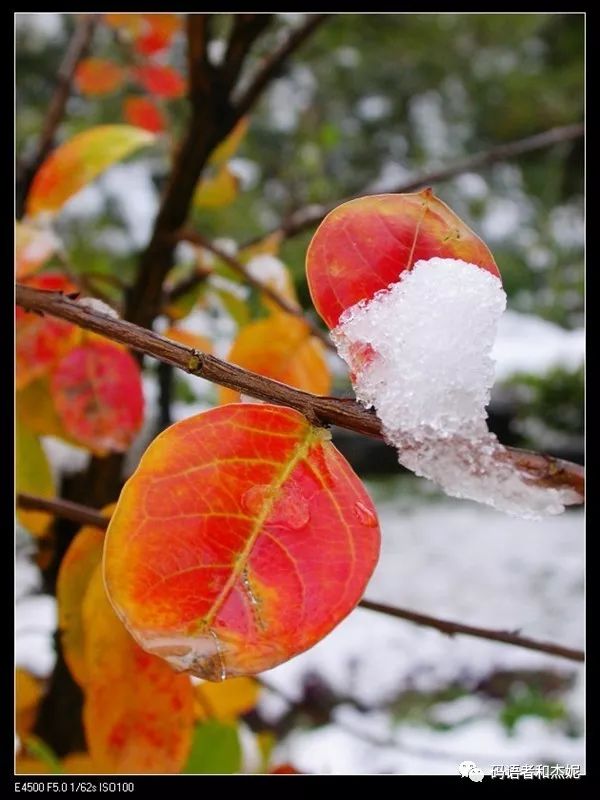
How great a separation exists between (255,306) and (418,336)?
41 centimetres

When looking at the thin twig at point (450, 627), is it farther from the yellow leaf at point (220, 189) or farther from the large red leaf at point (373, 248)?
the yellow leaf at point (220, 189)

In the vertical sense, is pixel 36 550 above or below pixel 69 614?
above

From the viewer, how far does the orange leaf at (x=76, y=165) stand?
1.20 feet

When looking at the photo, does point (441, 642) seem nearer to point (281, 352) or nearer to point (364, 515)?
point (281, 352)

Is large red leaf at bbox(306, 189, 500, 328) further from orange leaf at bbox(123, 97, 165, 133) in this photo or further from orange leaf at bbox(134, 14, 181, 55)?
orange leaf at bbox(123, 97, 165, 133)

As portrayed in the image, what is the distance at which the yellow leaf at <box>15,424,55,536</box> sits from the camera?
363 mm

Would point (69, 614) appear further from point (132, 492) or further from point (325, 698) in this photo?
point (325, 698)

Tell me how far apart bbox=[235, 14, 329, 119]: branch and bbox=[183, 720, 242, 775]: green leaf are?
→ 0.33 meters

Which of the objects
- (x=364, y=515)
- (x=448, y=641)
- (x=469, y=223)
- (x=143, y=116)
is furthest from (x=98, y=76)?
(x=448, y=641)

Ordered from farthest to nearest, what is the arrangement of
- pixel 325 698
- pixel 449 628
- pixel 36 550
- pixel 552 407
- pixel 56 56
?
pixel 552 407, pixel 56 56, pixel 325 698, pixel 36 550, pixel 449 628

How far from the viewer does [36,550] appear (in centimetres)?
51

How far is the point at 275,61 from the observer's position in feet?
1.33

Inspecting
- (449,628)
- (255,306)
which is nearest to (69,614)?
(449,628)

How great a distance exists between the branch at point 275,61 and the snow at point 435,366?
0.92 ft
